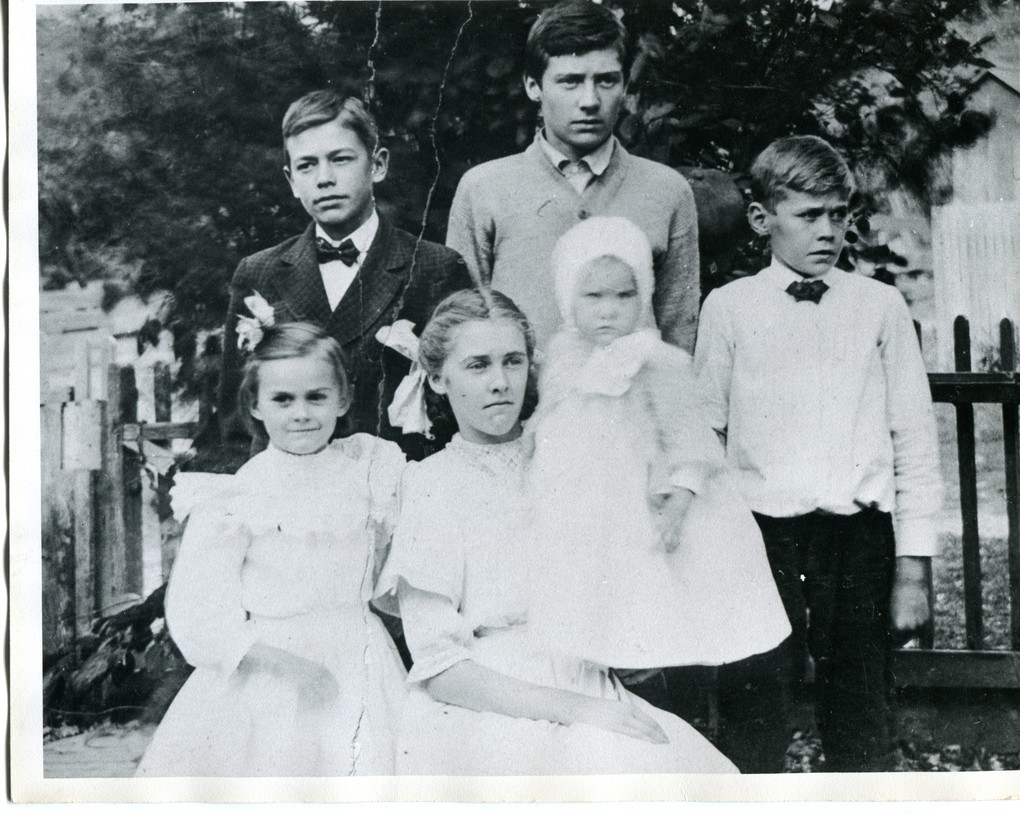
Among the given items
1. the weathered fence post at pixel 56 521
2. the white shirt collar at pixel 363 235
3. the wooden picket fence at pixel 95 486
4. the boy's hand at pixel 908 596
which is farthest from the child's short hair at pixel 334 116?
the boy's hand at pixel 908 596

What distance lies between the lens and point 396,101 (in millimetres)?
3234

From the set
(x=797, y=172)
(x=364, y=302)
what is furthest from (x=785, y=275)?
(x=364, y=302)

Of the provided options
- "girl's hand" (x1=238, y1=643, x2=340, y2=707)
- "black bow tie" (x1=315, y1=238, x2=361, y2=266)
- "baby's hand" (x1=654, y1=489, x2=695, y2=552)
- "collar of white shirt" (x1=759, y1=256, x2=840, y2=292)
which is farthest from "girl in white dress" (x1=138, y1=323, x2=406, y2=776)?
"collar of white shirt" (x1=759, y1=256, x2=840, y2=292)

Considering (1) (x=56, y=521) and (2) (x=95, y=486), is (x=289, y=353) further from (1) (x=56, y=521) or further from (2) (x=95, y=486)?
(1) (x=56, y=521)

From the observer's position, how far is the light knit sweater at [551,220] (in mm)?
3174

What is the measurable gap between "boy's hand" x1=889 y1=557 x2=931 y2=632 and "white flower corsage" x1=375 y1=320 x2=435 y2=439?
132 centimetres

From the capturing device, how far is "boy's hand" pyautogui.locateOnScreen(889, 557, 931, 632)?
314 centimetres

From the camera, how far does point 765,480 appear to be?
10.2ft

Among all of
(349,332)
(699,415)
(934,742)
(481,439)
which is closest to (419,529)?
(481,439)

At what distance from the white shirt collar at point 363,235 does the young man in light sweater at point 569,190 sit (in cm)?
21

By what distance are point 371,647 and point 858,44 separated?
2140mm

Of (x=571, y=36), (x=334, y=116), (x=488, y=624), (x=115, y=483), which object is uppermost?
(x=571, y=36)

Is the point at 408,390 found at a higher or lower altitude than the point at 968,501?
higher

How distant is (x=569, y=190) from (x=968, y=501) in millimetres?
1383
